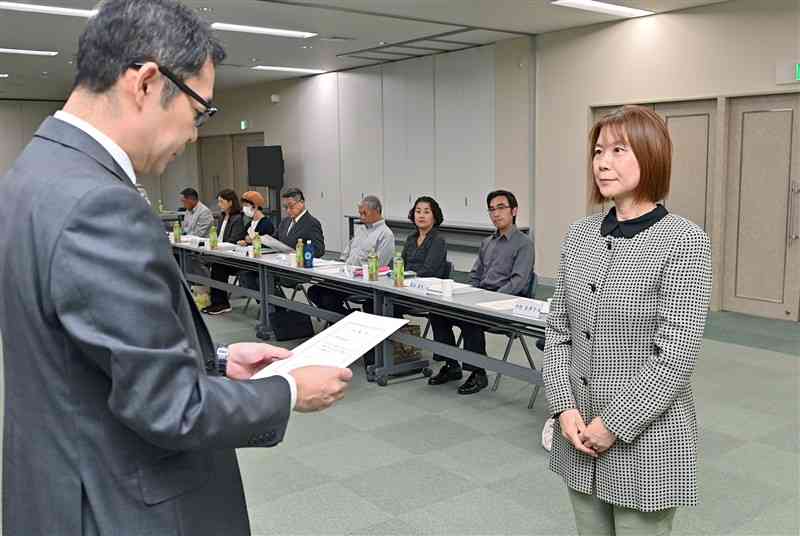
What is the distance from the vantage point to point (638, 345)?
1770 mm

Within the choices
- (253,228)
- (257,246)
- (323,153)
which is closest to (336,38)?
(253,228)

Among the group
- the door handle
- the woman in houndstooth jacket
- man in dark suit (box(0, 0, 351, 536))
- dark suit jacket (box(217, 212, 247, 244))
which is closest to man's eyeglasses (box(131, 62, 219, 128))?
man in dark suit (box(0, 0, 351, 536))

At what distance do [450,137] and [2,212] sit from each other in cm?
922

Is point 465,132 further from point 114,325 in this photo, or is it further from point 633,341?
point 114,325

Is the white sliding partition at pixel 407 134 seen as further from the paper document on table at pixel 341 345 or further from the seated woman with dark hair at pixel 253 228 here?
the paper document on table at pixel 341 345

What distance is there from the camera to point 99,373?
1.00 metres

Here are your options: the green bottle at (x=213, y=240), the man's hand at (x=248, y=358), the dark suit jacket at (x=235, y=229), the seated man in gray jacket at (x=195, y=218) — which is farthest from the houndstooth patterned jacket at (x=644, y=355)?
the seated man in gray jacket at (x=195, y=218)

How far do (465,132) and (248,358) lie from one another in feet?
28.3

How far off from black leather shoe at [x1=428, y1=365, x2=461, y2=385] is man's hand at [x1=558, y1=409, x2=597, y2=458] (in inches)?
121

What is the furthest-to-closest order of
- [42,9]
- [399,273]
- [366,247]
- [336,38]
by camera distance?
1. [336,38]
2. [42,9]
3. [366,247]
4. [399,273]

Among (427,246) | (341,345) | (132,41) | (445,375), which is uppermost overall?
(132,41)

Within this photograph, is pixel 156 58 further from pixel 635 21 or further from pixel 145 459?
pixel 635 21

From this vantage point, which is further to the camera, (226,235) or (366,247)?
(226,235)

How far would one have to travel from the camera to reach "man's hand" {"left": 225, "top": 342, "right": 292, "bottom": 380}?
1.46 m
